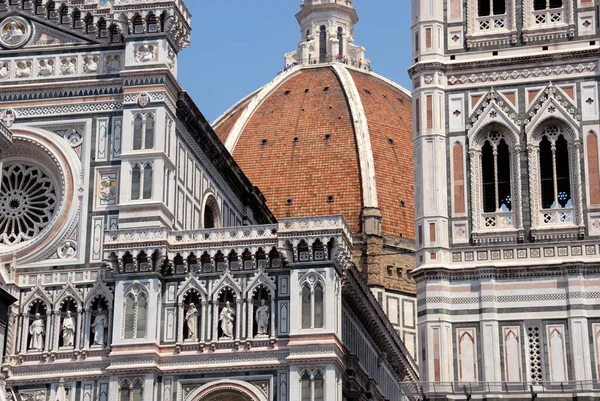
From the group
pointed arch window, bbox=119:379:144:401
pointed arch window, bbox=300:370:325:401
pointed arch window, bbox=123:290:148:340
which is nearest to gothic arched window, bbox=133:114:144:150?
pointed arch window, bbox=123:290:148:340

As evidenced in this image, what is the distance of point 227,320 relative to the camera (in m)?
34.2

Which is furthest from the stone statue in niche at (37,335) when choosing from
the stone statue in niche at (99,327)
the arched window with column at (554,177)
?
the arched window with column at (554,177)

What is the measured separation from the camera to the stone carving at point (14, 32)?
1495 inches

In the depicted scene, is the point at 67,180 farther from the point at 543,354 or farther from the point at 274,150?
the point at 274,150

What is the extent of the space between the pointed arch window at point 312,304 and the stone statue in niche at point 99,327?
194 inches

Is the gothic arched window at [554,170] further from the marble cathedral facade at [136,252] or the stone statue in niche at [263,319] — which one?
the stone statue in niche at [263,319]

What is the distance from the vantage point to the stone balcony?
34406mm

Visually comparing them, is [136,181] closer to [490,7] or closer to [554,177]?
[490,7]

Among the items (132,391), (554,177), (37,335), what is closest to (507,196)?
(554,177)

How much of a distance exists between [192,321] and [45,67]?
8.06m

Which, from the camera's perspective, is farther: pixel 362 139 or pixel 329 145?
pixel 329 145

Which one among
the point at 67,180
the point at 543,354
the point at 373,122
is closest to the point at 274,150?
the point at 373,122

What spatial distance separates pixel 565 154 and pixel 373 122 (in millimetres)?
37408

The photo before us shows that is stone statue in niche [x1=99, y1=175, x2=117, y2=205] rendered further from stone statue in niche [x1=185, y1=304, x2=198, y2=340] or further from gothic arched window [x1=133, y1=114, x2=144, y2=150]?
stone statue in niche [x1=185, y1=304, x2=198, y2=340]
